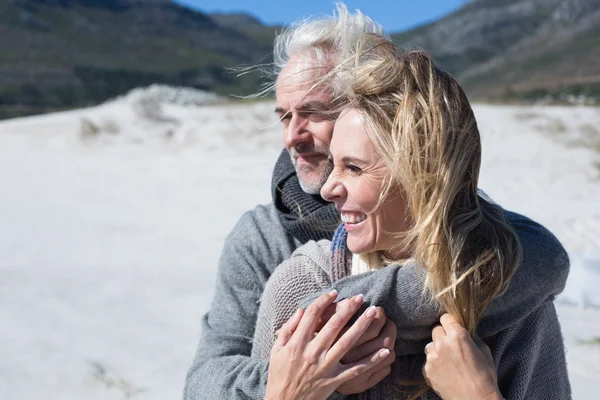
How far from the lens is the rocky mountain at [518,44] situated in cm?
5281

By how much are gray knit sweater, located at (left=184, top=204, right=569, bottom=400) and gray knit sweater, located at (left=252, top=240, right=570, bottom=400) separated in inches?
1.0

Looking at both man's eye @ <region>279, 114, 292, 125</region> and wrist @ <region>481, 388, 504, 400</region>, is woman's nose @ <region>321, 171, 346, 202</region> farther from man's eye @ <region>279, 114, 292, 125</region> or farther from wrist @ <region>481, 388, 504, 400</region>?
man's eye @ <region>279, 114, 292, 125</region>

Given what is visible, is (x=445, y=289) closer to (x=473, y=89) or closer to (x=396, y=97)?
(x=396, y=97)

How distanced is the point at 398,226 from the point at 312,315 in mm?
271

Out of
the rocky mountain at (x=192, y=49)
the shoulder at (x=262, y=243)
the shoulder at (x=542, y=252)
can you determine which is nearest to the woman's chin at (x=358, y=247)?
the shoulder at (x=542, y=252)

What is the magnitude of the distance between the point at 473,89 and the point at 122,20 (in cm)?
4004

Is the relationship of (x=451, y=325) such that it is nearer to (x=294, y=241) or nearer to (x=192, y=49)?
(x=294, y=241)

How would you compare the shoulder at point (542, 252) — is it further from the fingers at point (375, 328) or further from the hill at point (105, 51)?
the hill at point (105, 51)

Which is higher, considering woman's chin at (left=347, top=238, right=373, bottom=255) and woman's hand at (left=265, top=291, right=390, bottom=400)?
woman's chin at (left=347, top=238, right=373, bottom=255)

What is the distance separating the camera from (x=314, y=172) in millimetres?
2258

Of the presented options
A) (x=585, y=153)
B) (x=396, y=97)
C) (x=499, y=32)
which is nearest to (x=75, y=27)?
(x=499, y=32)

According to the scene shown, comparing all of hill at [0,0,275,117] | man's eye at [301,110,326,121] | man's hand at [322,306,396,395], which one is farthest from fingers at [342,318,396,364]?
hill at [0,0,275,117]

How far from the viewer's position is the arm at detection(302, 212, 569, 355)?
4.97 feet

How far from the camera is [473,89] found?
191 ft
